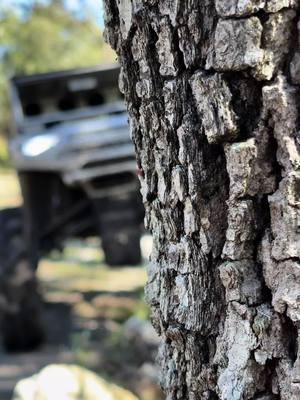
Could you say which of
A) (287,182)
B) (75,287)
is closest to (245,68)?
(287,182)

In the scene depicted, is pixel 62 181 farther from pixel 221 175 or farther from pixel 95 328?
pixel 221 175

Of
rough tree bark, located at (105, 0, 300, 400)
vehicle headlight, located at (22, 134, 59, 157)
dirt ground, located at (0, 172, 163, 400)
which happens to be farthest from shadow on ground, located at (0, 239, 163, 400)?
Result: rough tree bark, located at (105, 0, 300, 400)

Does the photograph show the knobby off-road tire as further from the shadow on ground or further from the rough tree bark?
→ the rough tree bark

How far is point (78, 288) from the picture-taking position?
9.70m

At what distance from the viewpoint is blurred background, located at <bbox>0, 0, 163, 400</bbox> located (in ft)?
19.4

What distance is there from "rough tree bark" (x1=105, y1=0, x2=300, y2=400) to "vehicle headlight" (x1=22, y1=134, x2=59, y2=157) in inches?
176

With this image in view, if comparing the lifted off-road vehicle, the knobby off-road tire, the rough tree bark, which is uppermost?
the rough tree bark

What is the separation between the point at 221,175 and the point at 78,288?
8345 mm

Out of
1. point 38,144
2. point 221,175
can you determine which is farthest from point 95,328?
point 221,175

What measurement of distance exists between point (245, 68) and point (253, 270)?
15.3 inches

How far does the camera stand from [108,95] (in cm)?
710

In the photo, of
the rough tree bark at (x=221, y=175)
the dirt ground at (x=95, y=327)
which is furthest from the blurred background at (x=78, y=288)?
the rough tree bark at (x=221, y=175)

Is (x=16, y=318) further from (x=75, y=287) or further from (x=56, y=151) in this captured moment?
(x=75, y=287)

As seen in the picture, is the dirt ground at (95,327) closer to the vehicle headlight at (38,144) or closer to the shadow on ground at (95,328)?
the shadow on ground at (95,328)
